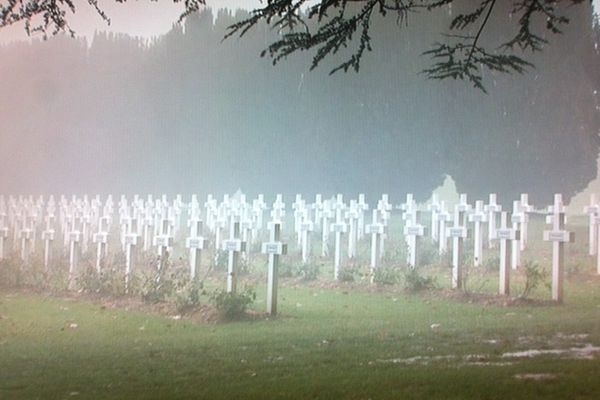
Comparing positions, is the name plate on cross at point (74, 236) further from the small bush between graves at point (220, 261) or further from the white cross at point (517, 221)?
the white cross at point (517, 221)

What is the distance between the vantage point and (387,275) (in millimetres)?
5035

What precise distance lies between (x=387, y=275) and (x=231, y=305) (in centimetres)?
148

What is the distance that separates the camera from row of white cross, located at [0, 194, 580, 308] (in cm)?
463

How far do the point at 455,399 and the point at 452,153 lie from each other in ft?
9.06

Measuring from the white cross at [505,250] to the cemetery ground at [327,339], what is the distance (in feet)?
0.30

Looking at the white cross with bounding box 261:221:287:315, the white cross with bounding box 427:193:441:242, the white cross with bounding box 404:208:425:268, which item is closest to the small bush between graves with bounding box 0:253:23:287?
the white cross with bounding box 261:221:287:315

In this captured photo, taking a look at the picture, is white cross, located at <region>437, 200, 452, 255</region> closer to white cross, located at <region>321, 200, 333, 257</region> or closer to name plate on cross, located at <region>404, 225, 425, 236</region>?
name plate on cross, located at <region>404, 225, 425, 236</region>

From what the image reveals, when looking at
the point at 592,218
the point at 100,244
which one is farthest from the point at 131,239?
the point at 592,218

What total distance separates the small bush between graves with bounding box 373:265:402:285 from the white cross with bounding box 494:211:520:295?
2.68ft

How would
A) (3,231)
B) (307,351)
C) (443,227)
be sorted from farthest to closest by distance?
(443,227) → (3,231) → (307,351)

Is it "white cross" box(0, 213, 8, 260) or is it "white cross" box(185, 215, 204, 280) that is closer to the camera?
"white cross" box(0, 213, 8, 260)

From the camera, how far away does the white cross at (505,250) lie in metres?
4.62

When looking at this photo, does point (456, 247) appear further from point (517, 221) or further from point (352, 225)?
point (352, 225)

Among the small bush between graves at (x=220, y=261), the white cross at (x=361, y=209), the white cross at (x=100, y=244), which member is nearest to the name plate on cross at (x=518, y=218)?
the white cross at (x=361, y=209)
